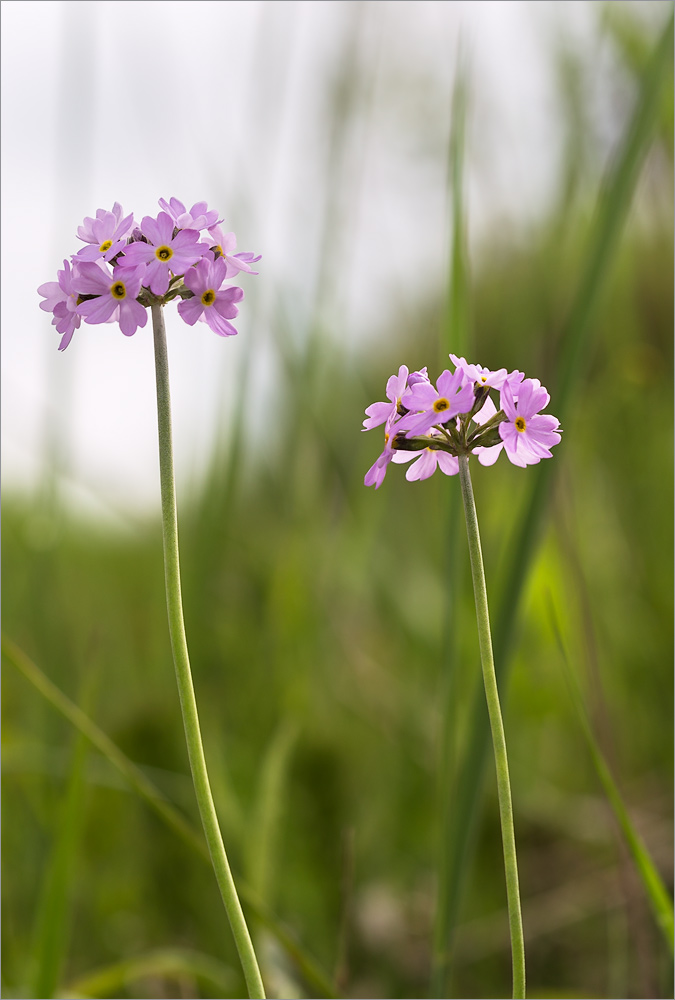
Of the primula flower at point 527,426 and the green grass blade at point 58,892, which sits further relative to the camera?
the green grass blade at point 58,892

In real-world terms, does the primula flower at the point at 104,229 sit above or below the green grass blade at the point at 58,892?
above

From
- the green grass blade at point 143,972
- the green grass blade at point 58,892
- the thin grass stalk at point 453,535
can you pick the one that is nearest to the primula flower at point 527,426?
the thin grass stalk at point 453,535

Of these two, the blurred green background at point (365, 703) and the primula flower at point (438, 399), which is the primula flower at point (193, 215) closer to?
the primula flower at point (438, 399)

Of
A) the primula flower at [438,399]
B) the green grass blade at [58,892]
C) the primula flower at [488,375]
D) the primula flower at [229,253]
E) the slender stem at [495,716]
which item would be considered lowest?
the green grass blade at [58,892]

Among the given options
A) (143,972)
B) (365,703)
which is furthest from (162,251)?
(365,703)

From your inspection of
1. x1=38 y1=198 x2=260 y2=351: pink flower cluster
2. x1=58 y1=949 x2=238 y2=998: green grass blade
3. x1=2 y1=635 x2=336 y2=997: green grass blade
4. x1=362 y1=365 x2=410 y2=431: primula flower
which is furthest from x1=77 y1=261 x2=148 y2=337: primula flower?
x1=58 y1=949 x2=238 y2=998: green grass blade

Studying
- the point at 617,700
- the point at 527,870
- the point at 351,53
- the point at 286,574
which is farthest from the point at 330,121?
the point at 527,870

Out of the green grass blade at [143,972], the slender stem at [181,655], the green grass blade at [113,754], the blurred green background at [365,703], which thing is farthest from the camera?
the blurred green background at [365,703]

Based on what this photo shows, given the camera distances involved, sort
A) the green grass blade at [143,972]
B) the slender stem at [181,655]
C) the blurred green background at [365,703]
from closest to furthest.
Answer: the slender stem at [181,655] → the green grass blade at [143,972] → the blurred green background at [365,703]
